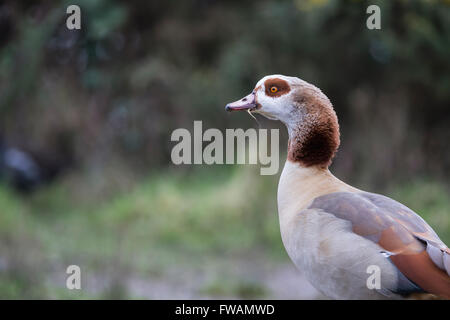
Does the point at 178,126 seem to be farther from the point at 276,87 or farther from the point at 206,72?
the point at 276,87

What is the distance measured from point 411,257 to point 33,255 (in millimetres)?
4439

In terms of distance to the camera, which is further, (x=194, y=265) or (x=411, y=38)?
(x=411, y=38)

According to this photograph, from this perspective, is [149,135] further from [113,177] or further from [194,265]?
[194,265]

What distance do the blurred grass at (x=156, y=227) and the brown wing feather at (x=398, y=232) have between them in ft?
9.69

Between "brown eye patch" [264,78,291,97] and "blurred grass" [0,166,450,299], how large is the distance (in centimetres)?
282

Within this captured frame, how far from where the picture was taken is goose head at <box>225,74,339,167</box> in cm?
276

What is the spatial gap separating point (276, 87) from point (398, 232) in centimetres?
Result: 89

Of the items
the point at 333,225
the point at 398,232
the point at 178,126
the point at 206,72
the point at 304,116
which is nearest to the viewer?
the point at 398,232

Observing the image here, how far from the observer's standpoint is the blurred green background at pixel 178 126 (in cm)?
631

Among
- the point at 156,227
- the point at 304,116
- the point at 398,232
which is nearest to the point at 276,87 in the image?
the point at 304,116

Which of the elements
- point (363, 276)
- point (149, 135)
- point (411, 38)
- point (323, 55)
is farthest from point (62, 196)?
point (363, 276)

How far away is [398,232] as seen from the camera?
243cm

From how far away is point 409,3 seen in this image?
830 cm

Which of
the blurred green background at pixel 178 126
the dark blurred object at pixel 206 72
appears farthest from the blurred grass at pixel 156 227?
the dark blurred object at pixel 206 72
